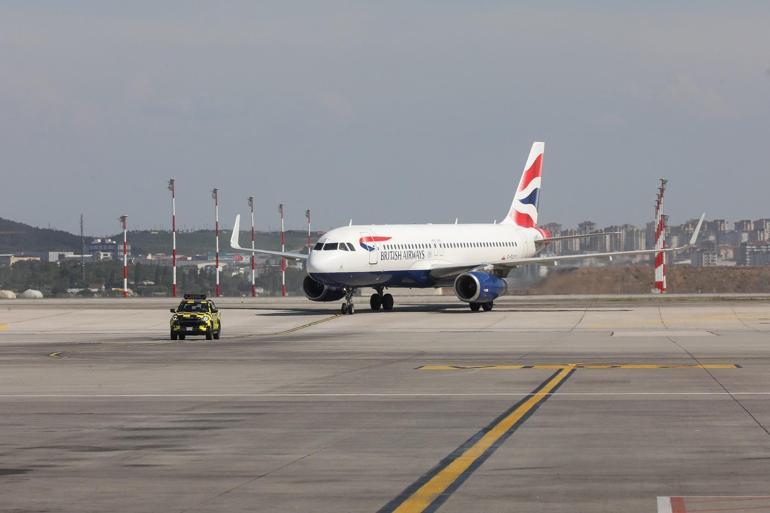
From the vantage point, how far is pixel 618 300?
290 ft

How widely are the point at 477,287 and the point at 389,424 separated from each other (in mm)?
47650

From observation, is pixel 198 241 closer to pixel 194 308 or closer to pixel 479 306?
pixel 479 306

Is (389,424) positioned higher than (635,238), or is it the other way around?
(635,238)

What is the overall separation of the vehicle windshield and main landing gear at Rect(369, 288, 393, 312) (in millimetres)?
19950

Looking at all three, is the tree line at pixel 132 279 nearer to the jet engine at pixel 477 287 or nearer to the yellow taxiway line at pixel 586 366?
the jet engine at pixel 477 287

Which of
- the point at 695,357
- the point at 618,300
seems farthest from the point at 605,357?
the point at 618,300

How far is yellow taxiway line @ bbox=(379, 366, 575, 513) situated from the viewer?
1473 centimetres

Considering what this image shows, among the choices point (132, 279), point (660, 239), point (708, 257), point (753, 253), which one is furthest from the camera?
point (753, 253)

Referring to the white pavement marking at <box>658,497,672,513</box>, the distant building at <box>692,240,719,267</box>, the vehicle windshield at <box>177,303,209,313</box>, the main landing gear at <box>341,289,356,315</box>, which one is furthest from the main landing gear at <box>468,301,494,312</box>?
the distant building at <box>692,240,719,267</box>

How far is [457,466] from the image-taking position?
1753 cm

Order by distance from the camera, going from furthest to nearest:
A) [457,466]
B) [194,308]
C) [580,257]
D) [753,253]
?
1. [753,253]
2. [580,257]
3. [194,308]
4. [457,466]

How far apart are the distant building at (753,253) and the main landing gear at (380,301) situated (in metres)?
95.3

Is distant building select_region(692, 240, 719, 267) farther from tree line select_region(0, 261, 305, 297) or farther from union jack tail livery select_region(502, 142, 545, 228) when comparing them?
union jack tail livery select_region(502, 142, 545, 228)

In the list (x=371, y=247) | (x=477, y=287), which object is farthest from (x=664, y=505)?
(x=477, y=287)
